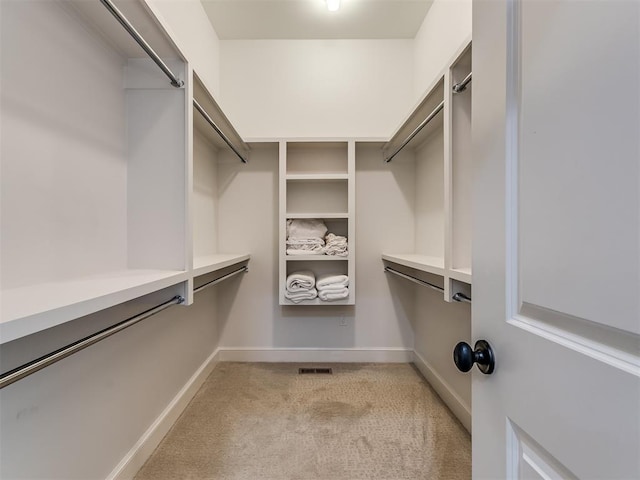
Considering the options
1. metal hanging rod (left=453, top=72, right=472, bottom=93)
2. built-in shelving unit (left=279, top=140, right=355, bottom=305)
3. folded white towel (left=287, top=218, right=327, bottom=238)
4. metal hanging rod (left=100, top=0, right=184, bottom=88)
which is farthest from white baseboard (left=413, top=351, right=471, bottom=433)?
metal hanging rod (left=100, top=0, right=184, bottom=88)

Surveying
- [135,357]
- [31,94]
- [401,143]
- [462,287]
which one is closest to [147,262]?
[135,357]

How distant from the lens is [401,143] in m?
2.32

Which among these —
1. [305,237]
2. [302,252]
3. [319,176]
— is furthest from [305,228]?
[319,176]

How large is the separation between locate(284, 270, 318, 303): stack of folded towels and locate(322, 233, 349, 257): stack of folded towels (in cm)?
27

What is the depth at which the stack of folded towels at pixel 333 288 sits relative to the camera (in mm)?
2273

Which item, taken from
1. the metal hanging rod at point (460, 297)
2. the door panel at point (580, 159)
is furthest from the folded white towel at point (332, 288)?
the door panel at point (580, 159)

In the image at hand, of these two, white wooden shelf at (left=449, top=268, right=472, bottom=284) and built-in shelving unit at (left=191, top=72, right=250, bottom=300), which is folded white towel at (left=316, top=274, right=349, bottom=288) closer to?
built-in shelving unit at (left=191, top=72, right=250, bottom=300)

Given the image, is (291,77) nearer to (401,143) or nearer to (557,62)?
(401,143)

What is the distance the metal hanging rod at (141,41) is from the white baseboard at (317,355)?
2.16m

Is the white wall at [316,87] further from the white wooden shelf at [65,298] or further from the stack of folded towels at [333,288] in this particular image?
the white wooden shelf at [65,298]

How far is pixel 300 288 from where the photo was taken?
2270 millimetres

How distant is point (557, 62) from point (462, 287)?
108cm

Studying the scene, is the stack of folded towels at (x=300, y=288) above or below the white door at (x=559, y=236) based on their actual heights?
below

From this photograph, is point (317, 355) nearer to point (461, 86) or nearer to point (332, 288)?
point (332, 288)
